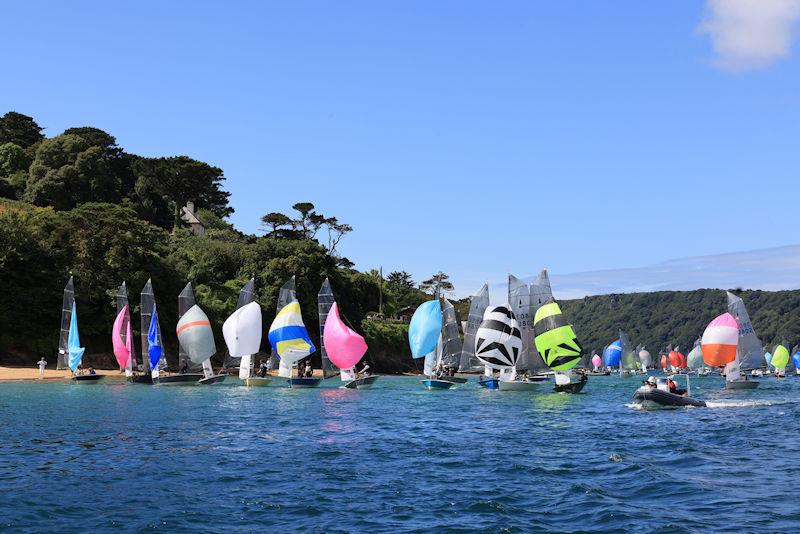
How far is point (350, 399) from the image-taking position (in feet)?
193

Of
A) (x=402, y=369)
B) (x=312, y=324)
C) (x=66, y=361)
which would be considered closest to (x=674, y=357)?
(x=402, y=369)

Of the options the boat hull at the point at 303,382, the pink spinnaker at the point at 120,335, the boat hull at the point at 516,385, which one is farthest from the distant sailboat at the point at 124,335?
the boat hull at the point at 516,385

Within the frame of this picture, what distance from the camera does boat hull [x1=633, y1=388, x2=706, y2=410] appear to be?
50.8 m

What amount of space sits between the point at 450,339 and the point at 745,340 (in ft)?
85.4

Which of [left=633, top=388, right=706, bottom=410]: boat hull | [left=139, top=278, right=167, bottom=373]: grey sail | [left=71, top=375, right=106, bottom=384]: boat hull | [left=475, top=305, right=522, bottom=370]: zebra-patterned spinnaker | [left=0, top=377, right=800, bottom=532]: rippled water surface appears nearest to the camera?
[left=0, top=377, right=800, bottom=532]: rippled water surface

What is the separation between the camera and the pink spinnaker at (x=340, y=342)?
218 ft

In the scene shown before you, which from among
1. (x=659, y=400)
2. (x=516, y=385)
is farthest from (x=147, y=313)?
(x=659, y=400)

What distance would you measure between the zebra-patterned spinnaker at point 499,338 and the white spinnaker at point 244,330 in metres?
18.4

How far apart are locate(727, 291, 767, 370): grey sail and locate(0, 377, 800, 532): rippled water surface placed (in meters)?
20.9

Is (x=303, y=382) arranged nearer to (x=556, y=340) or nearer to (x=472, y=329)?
(x=472, y=329)

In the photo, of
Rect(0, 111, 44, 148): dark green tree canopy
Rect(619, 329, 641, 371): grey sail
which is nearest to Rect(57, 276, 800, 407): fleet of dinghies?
Rect(619, 329, 641, 371): grey sail

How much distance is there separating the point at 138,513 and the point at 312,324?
90.7 metres

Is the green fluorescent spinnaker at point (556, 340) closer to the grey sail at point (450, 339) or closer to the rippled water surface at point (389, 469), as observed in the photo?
the grey sail at point (450, 339)

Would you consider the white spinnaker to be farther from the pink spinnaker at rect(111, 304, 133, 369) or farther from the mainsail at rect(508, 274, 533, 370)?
the mainsail at rect(508, 274, 533, 370)
